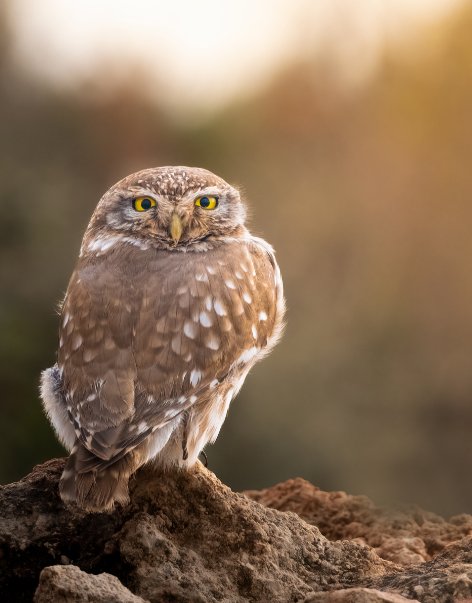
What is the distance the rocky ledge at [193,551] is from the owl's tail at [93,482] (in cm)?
11

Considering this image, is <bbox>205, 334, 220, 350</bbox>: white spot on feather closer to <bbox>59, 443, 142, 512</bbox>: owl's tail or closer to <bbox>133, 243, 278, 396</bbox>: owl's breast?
<bbox>133, 243, 278, 396</bbox>: owl's breast

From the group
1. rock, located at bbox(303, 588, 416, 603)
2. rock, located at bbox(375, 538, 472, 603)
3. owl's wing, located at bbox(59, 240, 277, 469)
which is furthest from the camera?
owl's wing, located at bbox(59, 240, 277, 469)

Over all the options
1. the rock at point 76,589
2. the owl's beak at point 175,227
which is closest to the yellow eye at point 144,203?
the owl's beak at point 175,227

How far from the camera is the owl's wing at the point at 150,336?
2.79 meters

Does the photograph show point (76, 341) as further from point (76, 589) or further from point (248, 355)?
point (76, 589)

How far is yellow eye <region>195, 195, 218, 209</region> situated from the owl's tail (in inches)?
40.8

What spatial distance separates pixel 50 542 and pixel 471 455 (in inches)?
275

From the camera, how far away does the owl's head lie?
332 centimetres

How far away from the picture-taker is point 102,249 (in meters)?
3.35

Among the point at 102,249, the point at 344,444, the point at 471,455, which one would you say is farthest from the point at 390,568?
the point at 471,455

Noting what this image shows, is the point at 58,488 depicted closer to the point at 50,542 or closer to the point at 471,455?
the point at 50,542

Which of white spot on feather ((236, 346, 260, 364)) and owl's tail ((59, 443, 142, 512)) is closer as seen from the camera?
owl's tail ((59, 443, 142, 512))

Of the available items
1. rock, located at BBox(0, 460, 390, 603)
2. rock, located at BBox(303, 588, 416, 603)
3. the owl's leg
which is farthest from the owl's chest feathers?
rock, located at BBox(303, 588, 416, 603)

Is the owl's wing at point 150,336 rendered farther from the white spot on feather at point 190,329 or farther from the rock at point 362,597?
the rock at point 362,597
